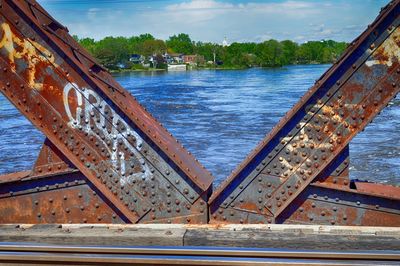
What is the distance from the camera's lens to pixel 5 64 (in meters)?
5.56

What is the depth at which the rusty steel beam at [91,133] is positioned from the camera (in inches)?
218

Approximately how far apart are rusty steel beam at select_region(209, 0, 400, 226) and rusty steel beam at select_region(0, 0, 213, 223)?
0.43 meters

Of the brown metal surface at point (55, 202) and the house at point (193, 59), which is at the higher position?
the brown metal surface at point (55, 202)

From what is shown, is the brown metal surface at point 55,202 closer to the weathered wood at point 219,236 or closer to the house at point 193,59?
the weathered wood at point 219,236

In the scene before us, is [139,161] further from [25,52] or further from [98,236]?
[25,52]

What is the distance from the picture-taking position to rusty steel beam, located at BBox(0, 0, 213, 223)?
5539 mm

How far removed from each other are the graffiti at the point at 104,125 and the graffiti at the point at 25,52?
1.07 ft

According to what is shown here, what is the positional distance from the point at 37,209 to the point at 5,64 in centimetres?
144

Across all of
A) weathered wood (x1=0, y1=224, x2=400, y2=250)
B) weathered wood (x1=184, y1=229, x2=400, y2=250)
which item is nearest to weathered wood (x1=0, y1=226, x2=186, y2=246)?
weathered wood (x1=0, y1=224, x2=400, y2=250)

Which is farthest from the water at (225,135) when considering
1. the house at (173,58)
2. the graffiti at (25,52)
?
the house at (173,58)

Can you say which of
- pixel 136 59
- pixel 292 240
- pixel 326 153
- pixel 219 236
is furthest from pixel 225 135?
pixel 136 59

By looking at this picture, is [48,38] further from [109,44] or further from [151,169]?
[109,44]

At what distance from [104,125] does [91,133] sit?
0.16 m

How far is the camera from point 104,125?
5.62 meters
